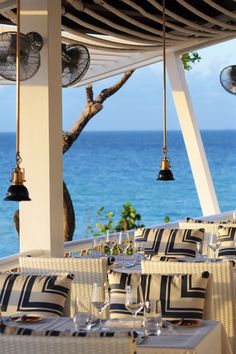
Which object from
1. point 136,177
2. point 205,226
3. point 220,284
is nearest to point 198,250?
point 205,226

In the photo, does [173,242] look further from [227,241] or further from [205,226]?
[205,226]

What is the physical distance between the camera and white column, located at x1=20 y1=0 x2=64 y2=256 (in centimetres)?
744

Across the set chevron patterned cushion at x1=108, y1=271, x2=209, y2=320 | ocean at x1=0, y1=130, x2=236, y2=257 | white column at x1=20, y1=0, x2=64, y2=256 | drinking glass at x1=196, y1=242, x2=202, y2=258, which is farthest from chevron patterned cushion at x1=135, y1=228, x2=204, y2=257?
ocean at x1=0, y1=130, x2=236, y2=257

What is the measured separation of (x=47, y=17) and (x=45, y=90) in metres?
0.57

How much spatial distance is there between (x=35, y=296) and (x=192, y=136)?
7470 millimetres

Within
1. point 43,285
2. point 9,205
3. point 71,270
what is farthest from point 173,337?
point 9,205

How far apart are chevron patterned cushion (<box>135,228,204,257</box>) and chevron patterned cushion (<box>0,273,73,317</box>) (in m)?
2.82

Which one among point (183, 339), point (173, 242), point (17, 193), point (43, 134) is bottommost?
point (183, 339)

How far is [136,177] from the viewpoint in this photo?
4053cm

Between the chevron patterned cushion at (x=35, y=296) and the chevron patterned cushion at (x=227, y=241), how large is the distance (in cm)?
263

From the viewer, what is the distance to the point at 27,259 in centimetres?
629

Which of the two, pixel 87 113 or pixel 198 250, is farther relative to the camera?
pixel 87 113

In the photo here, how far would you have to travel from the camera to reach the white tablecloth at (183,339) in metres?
4.27

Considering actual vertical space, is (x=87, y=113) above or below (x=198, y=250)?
above
